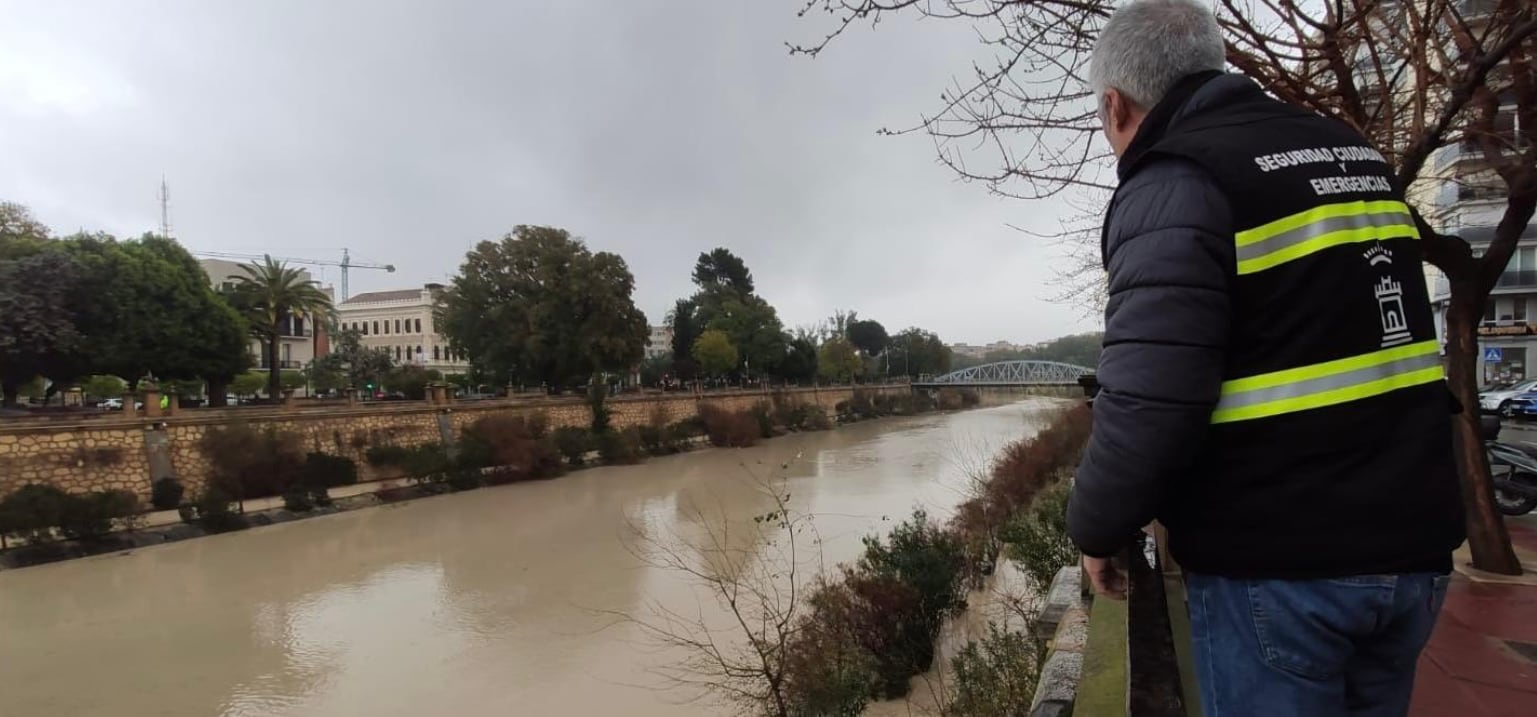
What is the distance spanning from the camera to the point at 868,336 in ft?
265

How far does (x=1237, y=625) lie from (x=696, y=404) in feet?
130

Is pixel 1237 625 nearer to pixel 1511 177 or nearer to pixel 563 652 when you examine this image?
pixel 1511 177

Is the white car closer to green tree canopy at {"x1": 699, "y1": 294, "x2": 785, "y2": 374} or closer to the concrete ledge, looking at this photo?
the concrete ledge

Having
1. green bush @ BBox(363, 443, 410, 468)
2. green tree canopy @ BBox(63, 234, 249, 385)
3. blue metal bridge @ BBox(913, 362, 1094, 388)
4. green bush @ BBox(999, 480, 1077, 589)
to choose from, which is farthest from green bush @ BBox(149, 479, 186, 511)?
blue metal bridge @ BBox(913, 362, 1094, 388)

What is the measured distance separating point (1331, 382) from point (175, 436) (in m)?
24.8

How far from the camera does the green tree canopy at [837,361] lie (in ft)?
194

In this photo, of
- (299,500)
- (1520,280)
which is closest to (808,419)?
(299,500)

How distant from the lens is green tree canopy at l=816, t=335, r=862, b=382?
59.1 meters

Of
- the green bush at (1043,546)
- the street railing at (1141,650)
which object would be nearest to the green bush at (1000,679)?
the green bush at (1043,546)

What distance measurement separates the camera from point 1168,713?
93 cm

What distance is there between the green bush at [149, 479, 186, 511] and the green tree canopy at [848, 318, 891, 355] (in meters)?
65.9

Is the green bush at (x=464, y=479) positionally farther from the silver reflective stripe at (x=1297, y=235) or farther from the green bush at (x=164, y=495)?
the silver reflective stripe at (x=1297, y=235)

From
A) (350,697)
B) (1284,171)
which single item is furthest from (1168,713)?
(350,697)

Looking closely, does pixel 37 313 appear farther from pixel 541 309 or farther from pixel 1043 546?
pixel 1043 546
